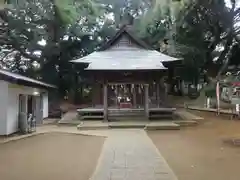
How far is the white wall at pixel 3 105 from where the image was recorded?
13211mm

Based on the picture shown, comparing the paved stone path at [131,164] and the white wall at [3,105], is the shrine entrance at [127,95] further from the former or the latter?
the paved stone path at [131,164]

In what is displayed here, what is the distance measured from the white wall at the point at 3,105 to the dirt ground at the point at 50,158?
1.30 meters

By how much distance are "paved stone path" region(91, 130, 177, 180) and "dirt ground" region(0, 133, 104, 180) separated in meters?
0.28

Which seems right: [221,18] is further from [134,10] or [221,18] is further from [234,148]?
[234,148]

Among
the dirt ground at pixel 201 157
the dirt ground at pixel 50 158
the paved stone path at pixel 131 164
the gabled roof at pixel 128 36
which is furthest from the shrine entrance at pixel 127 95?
the paved stone path at pixel 131 164

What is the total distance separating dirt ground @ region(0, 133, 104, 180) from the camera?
661cm

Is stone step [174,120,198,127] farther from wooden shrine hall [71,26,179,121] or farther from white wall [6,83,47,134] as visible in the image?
white wall [6,83,47,134]

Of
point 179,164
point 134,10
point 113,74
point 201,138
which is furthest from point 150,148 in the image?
point 134,10

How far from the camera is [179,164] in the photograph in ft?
25.1

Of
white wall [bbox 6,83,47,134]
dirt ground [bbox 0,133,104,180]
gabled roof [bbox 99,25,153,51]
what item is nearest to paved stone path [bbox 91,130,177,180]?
dirt ground [bbox 0,133,104,180]

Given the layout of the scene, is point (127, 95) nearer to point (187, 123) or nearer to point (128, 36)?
point (128, 36)

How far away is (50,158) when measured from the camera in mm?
8531

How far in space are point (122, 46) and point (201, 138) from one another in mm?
11059

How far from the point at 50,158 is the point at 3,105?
5.71 meters
